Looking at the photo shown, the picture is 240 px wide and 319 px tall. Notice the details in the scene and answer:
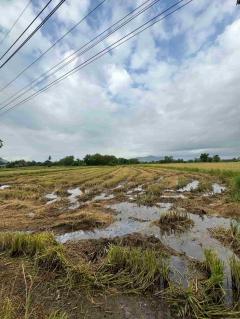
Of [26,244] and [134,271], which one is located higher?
[26,244]

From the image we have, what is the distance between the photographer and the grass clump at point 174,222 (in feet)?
27.2

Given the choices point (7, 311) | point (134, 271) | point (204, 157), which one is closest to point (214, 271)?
point (134, 271)

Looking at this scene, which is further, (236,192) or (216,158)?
(216,158)

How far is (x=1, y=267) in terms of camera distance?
530 centimetres

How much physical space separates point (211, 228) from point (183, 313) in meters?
4.84

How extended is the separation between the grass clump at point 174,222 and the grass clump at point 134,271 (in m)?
3.29

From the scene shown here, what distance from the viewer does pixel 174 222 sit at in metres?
8.70

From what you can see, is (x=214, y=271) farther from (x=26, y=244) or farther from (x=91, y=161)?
(x=91, y=161)

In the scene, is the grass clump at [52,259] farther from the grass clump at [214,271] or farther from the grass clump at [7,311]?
the grass clump at [214,271]

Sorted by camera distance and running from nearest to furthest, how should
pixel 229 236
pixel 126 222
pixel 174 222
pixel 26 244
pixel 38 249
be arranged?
pixel 38 249 < pixel 26 244 < pixel 229 236 < pixel 174 222 < pixel 126 222

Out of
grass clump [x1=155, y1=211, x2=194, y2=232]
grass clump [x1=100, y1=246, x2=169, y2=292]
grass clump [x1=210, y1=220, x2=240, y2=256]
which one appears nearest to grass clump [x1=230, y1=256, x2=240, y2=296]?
grass clump [x1=100, y1=246, x2=169, y2=292]

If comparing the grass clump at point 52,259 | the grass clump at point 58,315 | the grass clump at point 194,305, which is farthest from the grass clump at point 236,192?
the grass clump at point 58,315

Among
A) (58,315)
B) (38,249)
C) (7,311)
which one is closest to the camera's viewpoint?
(7,311)

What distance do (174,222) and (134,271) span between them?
4211mm
